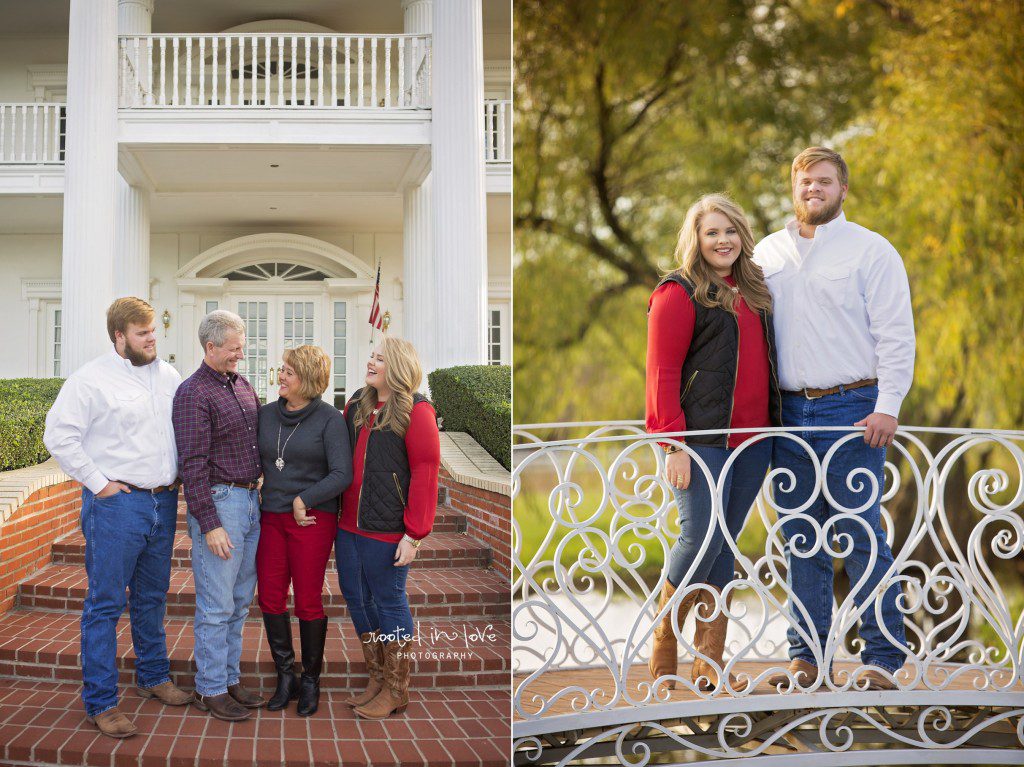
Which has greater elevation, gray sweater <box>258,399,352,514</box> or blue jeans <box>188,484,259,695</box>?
gray sweater <box>258,399,352,514</box>

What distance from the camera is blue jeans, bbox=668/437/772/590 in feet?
7.42

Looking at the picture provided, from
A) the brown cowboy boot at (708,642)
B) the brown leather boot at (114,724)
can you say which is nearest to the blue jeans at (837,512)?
the brown cowboy boot at (708,642)

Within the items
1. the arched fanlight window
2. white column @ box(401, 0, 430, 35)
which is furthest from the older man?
the arched fanlight window

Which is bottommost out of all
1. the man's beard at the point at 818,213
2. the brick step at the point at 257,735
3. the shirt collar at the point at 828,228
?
the brick step at the point at 257,735

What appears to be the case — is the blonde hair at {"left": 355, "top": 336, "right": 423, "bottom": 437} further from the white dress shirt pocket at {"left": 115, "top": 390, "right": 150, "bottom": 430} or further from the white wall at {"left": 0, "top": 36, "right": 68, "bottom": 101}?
the white wall at {"left": 0, "top": 36, "right": 68, "bottom": 101}

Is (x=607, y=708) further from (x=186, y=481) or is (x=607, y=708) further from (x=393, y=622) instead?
(x=186, y=481)

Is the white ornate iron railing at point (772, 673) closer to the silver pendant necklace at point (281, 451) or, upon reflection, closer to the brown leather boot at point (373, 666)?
the brown leather boot at point (373, 666)

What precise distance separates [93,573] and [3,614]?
41 cm

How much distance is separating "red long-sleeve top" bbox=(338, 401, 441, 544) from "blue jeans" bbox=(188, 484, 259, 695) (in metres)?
0.32

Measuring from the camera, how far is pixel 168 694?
229cm

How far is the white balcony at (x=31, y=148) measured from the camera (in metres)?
2.34

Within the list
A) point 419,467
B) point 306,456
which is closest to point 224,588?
point 306,456

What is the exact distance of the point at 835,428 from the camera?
2.18 meters

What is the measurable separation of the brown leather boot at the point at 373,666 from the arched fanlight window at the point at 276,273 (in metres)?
2.55
